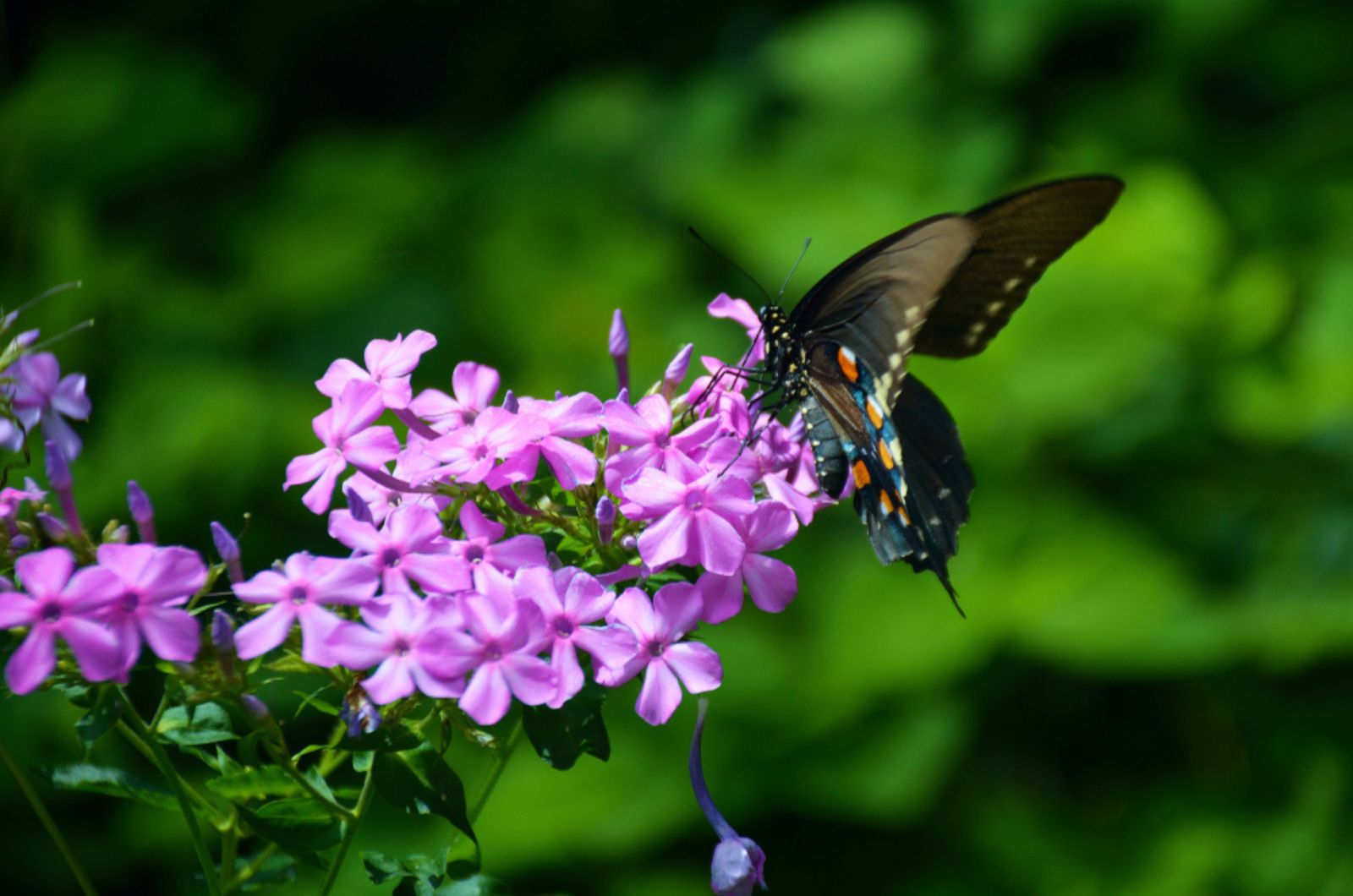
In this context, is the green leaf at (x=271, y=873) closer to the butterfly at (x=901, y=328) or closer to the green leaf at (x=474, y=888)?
the green leaf at (x=474, y=888)

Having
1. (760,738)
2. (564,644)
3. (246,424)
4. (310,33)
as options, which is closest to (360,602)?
(564,644)

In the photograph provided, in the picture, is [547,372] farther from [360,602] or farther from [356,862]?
[360,602]

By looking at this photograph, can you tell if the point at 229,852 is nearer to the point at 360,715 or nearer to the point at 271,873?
the point at 271,873

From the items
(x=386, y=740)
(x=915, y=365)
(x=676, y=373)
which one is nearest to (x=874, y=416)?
(x=676, y=373)

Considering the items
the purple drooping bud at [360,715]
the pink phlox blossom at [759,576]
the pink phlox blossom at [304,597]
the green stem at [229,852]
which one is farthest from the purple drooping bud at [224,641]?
the pink phlox blossom at [759,576]

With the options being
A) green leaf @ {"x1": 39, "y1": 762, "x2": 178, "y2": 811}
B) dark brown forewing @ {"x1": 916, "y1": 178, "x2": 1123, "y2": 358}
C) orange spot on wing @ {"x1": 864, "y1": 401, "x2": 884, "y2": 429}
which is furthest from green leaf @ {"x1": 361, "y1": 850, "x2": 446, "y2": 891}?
dark brown forewing @ {"x1": 916, "y1": 178, "x2": 1123, "y2": 358}
